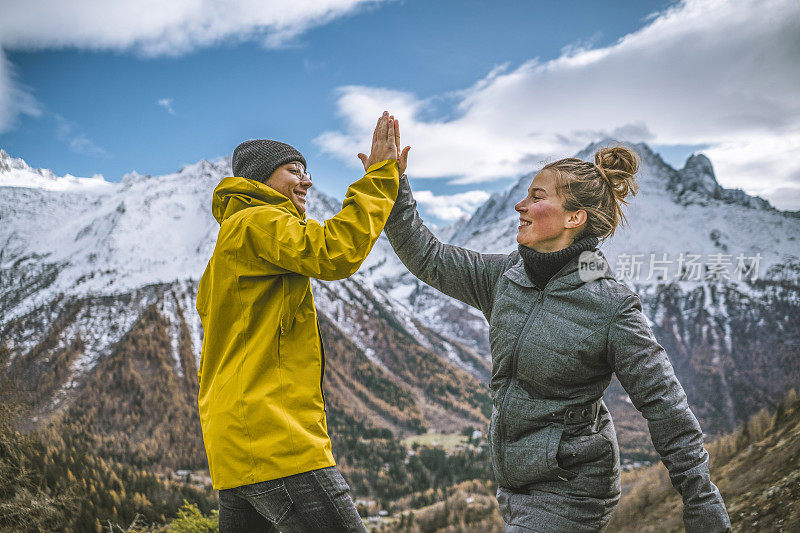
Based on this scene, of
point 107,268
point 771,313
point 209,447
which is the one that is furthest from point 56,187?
point 771,313

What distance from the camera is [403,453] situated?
47.7ft

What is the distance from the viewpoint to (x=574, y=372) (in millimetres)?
1962

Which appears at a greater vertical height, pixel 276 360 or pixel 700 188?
pixel 700 188

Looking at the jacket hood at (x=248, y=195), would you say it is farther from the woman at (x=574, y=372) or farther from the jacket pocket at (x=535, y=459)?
the jacket pocket at (x=535, y=459)

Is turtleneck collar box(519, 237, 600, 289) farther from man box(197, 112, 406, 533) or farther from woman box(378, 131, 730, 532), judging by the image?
man box(197, 112, 406, 533)

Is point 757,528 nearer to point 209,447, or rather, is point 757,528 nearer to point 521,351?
point 521,351

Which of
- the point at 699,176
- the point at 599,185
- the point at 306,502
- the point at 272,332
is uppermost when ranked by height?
the point at 699,176

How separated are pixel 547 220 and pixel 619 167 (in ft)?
1.45

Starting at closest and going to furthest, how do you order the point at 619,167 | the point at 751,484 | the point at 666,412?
the point at 666,412
the point at 619,167
the point at 751,484

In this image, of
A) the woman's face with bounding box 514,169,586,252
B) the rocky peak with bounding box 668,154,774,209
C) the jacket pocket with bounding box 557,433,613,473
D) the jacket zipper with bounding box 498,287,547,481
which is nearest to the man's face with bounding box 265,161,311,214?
the woman's face with bounding box 514,169,586,252

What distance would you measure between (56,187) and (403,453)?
53.6 ft

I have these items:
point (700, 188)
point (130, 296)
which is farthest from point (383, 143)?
point (700, 188)

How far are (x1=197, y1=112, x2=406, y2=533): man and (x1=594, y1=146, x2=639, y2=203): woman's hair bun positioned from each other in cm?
96

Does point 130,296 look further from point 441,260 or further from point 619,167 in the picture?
point 619,167
